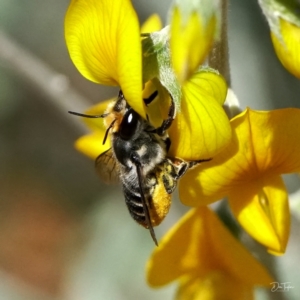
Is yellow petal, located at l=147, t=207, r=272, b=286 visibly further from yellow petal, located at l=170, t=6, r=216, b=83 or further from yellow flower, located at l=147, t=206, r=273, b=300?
yellow petal, located at l=170, t=6, r=216, b=83

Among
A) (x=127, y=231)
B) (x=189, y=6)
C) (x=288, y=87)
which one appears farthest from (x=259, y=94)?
(x=189, y=6)

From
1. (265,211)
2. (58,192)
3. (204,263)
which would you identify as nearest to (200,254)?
(204,263)

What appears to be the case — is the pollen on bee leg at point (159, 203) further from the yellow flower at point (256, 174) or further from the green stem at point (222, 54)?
the green stem at point (222, 54)

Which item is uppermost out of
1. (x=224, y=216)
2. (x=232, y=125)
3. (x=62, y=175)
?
(x=232, y=125)

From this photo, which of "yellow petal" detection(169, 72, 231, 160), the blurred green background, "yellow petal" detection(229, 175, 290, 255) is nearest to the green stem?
"yellow petal" detection(169, 72, 231, 160)

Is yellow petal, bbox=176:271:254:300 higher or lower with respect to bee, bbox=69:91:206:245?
lower

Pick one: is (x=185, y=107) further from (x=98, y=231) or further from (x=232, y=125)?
(x=98, y=231)

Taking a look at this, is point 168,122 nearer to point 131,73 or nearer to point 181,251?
point 131,73

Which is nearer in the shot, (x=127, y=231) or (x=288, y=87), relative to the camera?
(x=288, y=87)
